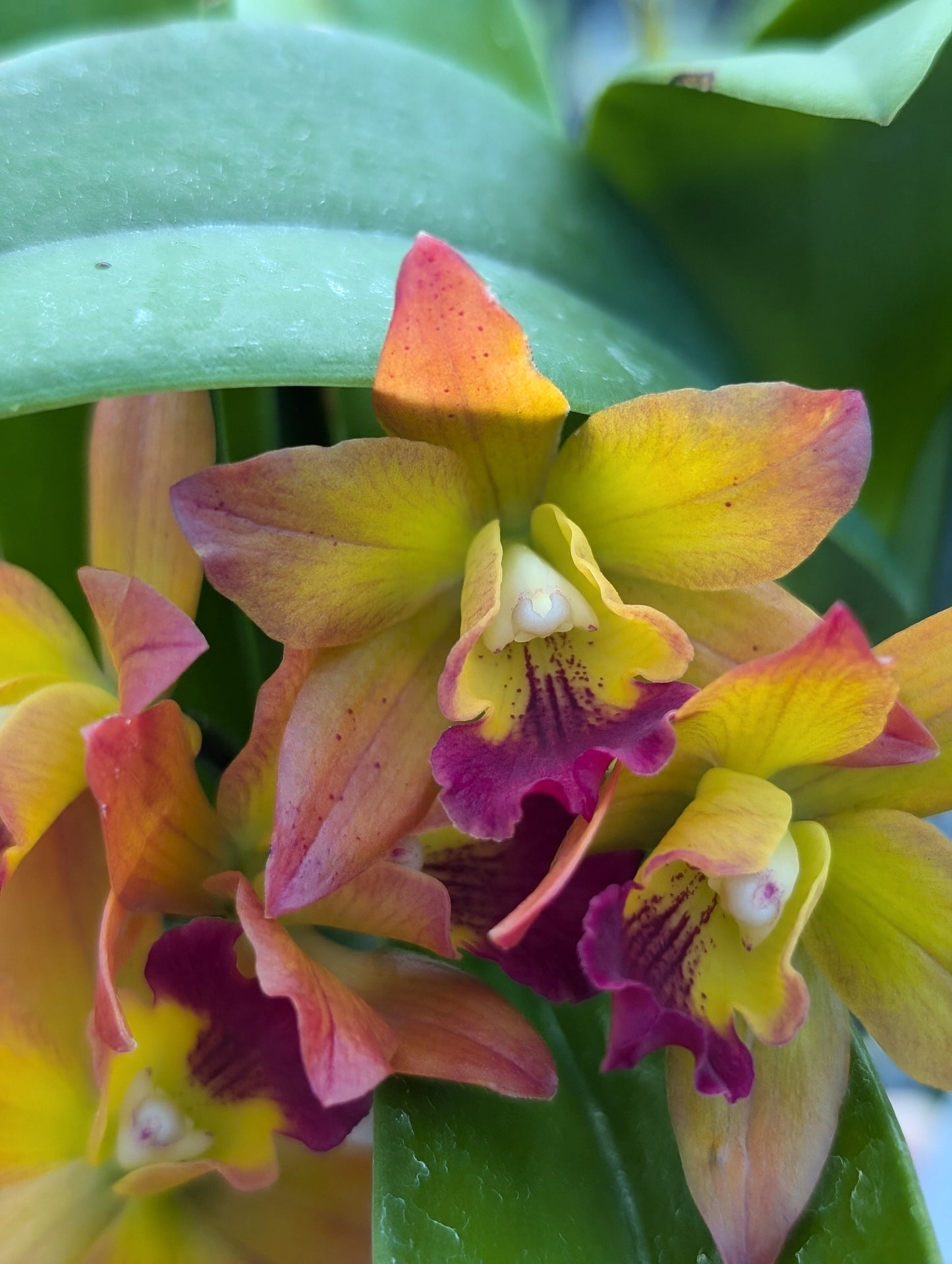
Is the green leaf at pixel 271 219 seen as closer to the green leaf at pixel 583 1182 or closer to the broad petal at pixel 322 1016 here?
the broad petal at pixel 322 1016

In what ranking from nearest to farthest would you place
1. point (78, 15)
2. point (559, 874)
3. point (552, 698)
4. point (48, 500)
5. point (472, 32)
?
point (559, 874)
point (552, 698)
point (48, 500)
point (78, 15)
point (472, 32)

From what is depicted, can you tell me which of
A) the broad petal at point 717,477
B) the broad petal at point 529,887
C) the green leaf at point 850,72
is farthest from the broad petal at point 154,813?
the green leaf at point 850,72

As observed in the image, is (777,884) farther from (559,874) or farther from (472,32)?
(472,32)

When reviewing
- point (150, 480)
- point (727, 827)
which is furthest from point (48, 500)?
point (727, 827)

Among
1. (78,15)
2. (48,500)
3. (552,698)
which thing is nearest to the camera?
(552,698)

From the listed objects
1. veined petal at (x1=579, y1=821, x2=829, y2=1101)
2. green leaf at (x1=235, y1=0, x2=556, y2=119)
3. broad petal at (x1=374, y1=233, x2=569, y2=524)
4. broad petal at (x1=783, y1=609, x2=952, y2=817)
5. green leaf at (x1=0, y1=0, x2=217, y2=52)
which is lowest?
veined petal at (x1=579, y1=821, x2=829, y2=1101)

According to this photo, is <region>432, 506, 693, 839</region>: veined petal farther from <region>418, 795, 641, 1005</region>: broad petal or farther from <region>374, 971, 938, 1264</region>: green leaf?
<region>374, 971, 938, 1264</region>: green leaf

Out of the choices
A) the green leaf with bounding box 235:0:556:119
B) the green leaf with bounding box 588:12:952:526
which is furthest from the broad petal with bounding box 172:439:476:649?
the green leaf with bounding box 235:0:556:119
